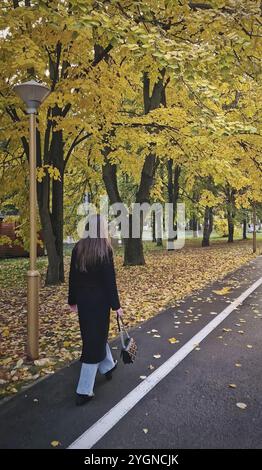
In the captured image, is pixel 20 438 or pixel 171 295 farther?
pixel 171 295

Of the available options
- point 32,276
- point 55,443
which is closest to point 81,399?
point 55,443

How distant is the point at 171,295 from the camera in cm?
1009

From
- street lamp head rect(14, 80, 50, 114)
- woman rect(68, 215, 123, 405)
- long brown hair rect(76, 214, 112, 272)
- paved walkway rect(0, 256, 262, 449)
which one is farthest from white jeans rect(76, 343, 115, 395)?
street lamp head rect(14, 80, 50, 114)

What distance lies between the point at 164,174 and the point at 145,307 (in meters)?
23.4

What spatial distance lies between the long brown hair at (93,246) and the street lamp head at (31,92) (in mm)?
2273

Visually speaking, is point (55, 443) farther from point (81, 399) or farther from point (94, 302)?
point (94, 302)

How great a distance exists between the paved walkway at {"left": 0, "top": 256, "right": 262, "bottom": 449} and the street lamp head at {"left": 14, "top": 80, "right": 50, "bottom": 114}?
3.66m

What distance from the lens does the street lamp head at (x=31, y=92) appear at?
17.9ft

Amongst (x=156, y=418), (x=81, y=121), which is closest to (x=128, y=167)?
(x=81, y=121)

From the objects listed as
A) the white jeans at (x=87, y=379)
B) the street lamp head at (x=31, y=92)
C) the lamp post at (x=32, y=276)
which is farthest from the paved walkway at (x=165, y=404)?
the street lamp head at (x=31, y=92)

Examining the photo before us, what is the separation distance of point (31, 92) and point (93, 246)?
2597 mm

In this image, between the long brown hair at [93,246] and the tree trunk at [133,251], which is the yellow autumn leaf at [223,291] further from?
the long brown hair at [93,246]

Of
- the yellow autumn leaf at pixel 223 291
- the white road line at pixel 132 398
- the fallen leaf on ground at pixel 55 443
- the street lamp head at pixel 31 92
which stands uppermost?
the street lamp head at pixel 31 92
